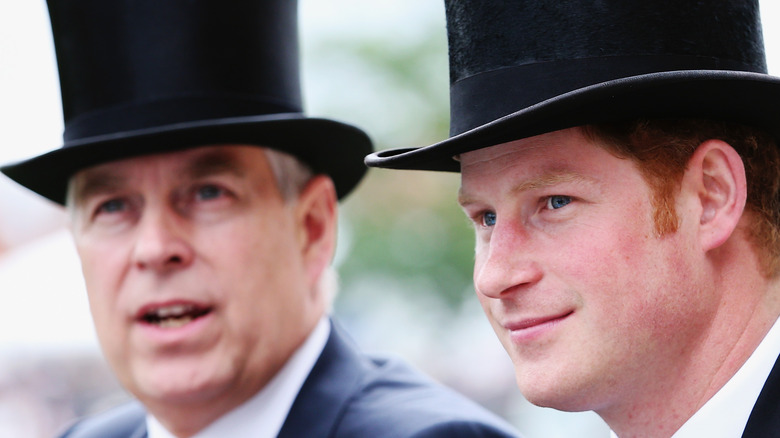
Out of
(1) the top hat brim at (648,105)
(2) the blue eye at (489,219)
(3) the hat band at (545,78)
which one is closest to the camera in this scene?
(1) the top hat brim at (648,105)

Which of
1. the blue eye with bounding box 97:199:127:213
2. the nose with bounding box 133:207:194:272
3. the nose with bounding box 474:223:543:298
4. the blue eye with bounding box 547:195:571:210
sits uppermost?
the blue eye with bounding box 547:195:571:210

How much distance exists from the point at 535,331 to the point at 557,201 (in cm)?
29

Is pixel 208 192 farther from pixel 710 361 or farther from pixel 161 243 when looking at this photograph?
pixel 710 361

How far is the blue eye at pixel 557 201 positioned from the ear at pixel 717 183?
0.26m

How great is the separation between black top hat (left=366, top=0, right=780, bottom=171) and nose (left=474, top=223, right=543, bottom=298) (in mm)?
209

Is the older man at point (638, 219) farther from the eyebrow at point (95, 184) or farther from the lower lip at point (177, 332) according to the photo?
the eyebrow at point (95, 184)

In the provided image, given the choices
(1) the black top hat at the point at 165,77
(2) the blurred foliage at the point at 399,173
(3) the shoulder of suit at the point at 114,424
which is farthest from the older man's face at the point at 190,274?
(2) the blurred foliage at the point at 399,173

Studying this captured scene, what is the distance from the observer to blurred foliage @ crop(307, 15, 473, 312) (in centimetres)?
1230

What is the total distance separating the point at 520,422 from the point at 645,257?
998 centimetres

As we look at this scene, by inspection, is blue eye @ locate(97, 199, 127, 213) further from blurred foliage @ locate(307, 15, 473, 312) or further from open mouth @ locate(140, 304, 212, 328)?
blurred foliage @ locate(307, 15, 473, 312)

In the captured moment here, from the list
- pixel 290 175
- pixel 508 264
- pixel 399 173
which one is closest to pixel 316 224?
pixel 290 175

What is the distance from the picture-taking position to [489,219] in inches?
90.3

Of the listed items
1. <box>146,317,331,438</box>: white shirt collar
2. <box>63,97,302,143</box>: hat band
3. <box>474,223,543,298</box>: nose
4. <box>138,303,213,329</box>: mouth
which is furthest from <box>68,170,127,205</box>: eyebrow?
<box>474,223,543,298</box>: nose

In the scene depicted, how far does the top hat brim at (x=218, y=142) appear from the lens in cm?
299
